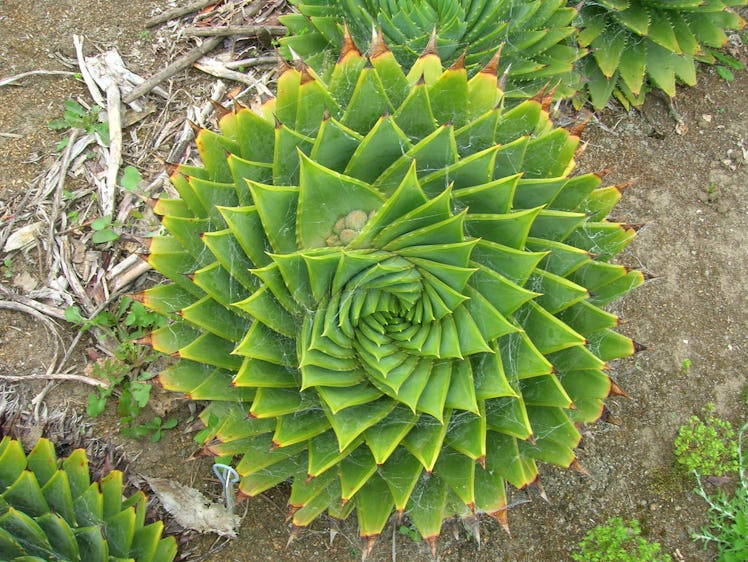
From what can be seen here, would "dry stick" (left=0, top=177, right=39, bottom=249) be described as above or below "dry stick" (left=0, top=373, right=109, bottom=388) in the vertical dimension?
above

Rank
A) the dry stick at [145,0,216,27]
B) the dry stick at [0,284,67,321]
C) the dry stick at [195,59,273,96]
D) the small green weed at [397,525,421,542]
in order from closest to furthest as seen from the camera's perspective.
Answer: the small green weed at [397,525,421,542] < the dry stick at [0,284,67,321] < the dry stick at [195,59,273,96] < the dry stick at [145,0,216,27]

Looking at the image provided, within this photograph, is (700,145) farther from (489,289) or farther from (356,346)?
(356,346)

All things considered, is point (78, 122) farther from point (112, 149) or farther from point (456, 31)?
point (456, 31)

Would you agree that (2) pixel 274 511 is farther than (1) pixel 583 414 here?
Yes

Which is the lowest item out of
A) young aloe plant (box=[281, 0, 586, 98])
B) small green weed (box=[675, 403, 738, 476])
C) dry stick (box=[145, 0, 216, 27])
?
small green weed (box=[675, 403, 738, 476])

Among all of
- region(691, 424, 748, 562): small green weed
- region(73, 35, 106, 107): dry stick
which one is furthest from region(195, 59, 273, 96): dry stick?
region(691, 424, 748, 562): small green weed

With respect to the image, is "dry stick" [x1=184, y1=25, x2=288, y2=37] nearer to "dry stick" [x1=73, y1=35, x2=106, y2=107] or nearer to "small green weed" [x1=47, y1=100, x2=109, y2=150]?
"dry stick" [x1=73, y1=35, x2=106, y2=107]

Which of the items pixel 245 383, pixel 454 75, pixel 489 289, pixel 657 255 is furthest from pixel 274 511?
pixel 657 255

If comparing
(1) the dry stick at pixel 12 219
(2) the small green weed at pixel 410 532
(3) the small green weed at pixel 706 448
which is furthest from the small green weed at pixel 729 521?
(1) the dry stick at pixel 12 219
